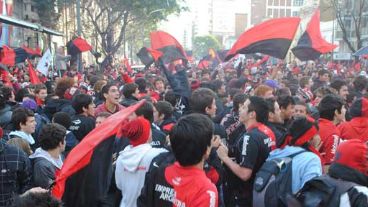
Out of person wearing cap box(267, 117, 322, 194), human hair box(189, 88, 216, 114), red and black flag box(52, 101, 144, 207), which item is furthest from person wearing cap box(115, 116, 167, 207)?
human hair box(189, 88, 216, 114)

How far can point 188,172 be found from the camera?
10.2 feet

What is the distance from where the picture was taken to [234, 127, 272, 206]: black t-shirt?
13.8 ft

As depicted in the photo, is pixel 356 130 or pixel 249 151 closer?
pixel 249 151

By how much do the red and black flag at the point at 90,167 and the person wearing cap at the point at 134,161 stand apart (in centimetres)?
27

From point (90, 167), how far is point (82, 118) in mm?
3167

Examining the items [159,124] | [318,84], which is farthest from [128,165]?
[318,84]

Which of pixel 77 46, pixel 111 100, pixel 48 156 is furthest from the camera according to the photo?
pixel 77 46

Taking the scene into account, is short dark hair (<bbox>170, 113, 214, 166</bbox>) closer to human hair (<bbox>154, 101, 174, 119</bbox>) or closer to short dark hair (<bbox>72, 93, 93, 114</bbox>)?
human hair (<bbox>154, 101, 174, 119</bbox>)

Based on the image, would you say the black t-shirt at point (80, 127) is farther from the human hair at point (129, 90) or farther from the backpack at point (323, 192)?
the backpack at point (323, 192)

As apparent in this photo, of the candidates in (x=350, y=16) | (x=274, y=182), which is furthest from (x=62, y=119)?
(x=350, y=16)

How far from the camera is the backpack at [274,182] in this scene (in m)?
3.74

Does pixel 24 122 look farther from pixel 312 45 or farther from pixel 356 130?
pixel 312 45

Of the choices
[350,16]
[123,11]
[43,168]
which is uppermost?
[350,16]

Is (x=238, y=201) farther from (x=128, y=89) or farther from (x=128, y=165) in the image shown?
(x=128, y=89)
